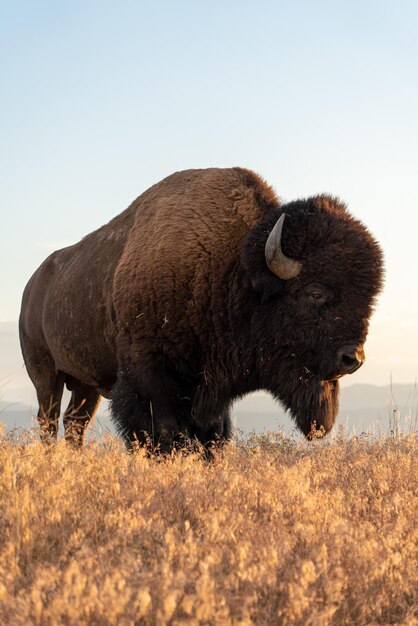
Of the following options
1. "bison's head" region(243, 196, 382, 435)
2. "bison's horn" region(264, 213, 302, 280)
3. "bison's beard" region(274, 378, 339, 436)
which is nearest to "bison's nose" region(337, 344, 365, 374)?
"bison's head" region(243, 196, 382, 435)

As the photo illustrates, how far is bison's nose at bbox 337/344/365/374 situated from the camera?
6.37 m

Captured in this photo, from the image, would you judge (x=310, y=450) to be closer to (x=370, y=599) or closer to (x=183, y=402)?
(x=183, y=402)

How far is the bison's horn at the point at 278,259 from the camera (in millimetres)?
6535

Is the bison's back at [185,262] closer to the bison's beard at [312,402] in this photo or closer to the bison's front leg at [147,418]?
the bison's front leg at [147,418]

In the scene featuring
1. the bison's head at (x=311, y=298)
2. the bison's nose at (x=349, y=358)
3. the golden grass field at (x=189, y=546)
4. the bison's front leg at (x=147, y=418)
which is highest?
the bison's head at (x=311, y=298)

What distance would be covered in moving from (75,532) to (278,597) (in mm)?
929

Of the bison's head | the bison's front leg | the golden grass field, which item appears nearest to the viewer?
the golden grass field

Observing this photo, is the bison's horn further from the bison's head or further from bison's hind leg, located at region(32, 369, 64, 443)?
bison's hind leg, located at region(32, 369, 64, 443)

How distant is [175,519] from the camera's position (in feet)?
12.7

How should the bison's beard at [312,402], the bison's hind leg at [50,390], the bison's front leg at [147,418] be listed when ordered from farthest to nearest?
the bison's hind leg at [50,390] < the bison's front leg at [147,418] < the bison's beard at [312,402]

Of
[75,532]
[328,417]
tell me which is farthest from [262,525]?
[328,417]

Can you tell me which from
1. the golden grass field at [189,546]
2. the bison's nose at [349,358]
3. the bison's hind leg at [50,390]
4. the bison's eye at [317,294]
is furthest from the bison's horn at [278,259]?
the bison's hind leg at [50,390]

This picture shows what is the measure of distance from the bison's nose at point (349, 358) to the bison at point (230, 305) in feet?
0.04

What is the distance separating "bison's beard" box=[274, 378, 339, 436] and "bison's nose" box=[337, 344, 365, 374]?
1.14 feet
